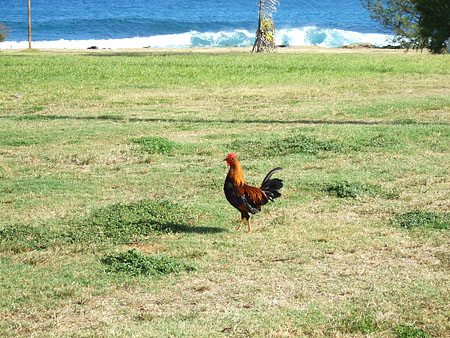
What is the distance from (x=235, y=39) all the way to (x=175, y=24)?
9.67 meters

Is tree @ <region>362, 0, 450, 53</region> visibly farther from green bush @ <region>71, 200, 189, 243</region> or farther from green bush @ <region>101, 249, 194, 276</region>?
green bush @ <region>101, 249, 194, 276</region>

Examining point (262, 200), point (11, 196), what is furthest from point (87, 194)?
point (262, 200)

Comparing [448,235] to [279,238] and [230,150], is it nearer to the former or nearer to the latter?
[279,238]

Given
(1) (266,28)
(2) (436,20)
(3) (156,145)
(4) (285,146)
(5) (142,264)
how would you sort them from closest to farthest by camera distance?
(5) (142,264), (4) (285,146), (3) (156,145), (2) (436,20), (1) (266,28)

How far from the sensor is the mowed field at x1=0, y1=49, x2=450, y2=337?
652 cm

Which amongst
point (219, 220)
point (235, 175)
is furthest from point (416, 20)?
point (235, 175)

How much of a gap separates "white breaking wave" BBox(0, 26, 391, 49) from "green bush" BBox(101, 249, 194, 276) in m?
57.7

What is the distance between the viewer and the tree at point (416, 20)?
1445 cm

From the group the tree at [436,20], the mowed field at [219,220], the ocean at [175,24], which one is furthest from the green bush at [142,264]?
the ocean at [175,24]

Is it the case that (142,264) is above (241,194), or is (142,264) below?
below

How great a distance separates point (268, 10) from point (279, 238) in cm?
3051

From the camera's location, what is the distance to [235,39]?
74.4 metres

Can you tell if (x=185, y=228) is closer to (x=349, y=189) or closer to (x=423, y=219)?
(x=349, y=189)

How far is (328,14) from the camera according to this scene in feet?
341
